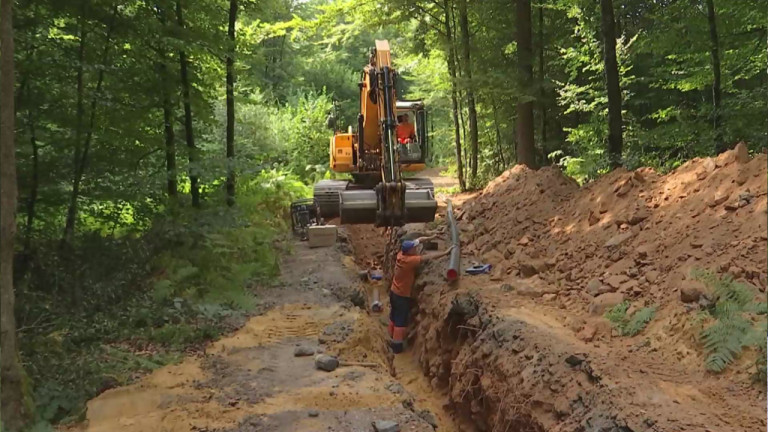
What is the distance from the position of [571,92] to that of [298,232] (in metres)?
8.49

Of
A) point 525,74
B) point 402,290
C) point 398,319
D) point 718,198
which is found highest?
point 525,74

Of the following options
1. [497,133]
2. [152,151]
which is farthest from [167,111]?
[497,133]

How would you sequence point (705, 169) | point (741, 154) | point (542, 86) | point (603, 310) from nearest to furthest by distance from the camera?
point (603, 310)
point (741, 154)
point (705, 169)
point (542, 86)

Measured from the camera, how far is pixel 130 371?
20.8 feet

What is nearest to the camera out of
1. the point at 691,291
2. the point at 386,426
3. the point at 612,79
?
the point at 386,426

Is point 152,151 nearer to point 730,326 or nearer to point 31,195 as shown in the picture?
point 31,195

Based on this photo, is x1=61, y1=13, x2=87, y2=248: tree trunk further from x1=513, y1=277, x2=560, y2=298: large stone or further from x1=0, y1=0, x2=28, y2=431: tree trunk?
x1=513, y1=277, x2=560, y2=298: large stone

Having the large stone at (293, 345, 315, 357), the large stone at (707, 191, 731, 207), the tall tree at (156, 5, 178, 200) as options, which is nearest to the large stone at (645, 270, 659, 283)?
the large stone at (707, 191, 731, 207)

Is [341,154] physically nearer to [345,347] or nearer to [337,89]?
[345,347]

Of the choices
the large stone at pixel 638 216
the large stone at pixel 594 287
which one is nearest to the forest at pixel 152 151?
the large stone at pixel 638 216

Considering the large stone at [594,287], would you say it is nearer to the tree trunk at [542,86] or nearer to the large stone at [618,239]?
the large stone at [618,239]

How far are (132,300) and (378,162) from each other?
6624 mm

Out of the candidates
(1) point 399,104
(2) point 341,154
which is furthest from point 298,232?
(1) point 399,104

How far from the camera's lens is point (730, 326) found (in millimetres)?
4930
